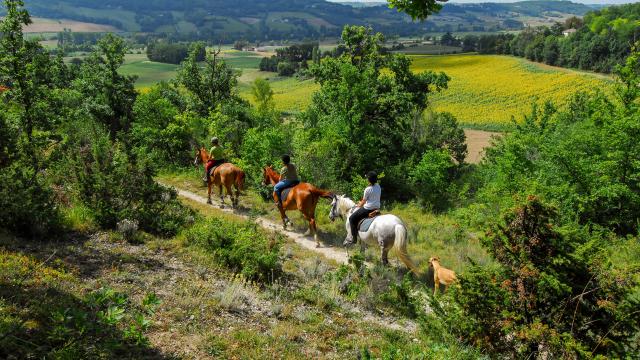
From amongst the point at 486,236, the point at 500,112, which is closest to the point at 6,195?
the point at 486,236

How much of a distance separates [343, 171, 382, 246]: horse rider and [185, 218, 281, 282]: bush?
246cm

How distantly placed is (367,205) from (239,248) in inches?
145

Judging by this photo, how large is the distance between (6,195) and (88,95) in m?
21.7

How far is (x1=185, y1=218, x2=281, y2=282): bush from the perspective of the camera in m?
9.33

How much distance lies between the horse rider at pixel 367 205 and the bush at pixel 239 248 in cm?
246

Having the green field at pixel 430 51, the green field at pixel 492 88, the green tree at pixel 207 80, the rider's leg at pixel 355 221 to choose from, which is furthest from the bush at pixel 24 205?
the green field at pixel 430 51

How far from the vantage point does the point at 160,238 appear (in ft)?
35.3

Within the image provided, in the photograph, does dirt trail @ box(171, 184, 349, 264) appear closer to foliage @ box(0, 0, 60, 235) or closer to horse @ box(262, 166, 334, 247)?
horse @ box(262, 166, 334, 247)

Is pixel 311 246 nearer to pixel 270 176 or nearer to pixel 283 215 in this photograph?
pixel 283 215

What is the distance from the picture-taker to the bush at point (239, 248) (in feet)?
30.6

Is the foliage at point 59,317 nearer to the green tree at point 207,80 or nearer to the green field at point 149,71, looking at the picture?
the green tree at point 207,80

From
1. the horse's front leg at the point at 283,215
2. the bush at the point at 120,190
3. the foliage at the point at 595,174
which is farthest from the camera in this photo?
the foliage at the point at 595,174

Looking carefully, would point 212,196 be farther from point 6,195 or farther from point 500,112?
point 500,112

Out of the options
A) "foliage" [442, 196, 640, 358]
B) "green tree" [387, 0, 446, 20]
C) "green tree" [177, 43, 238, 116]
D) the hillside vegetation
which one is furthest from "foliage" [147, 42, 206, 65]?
"foliage" [442, 196, 640, 358]
